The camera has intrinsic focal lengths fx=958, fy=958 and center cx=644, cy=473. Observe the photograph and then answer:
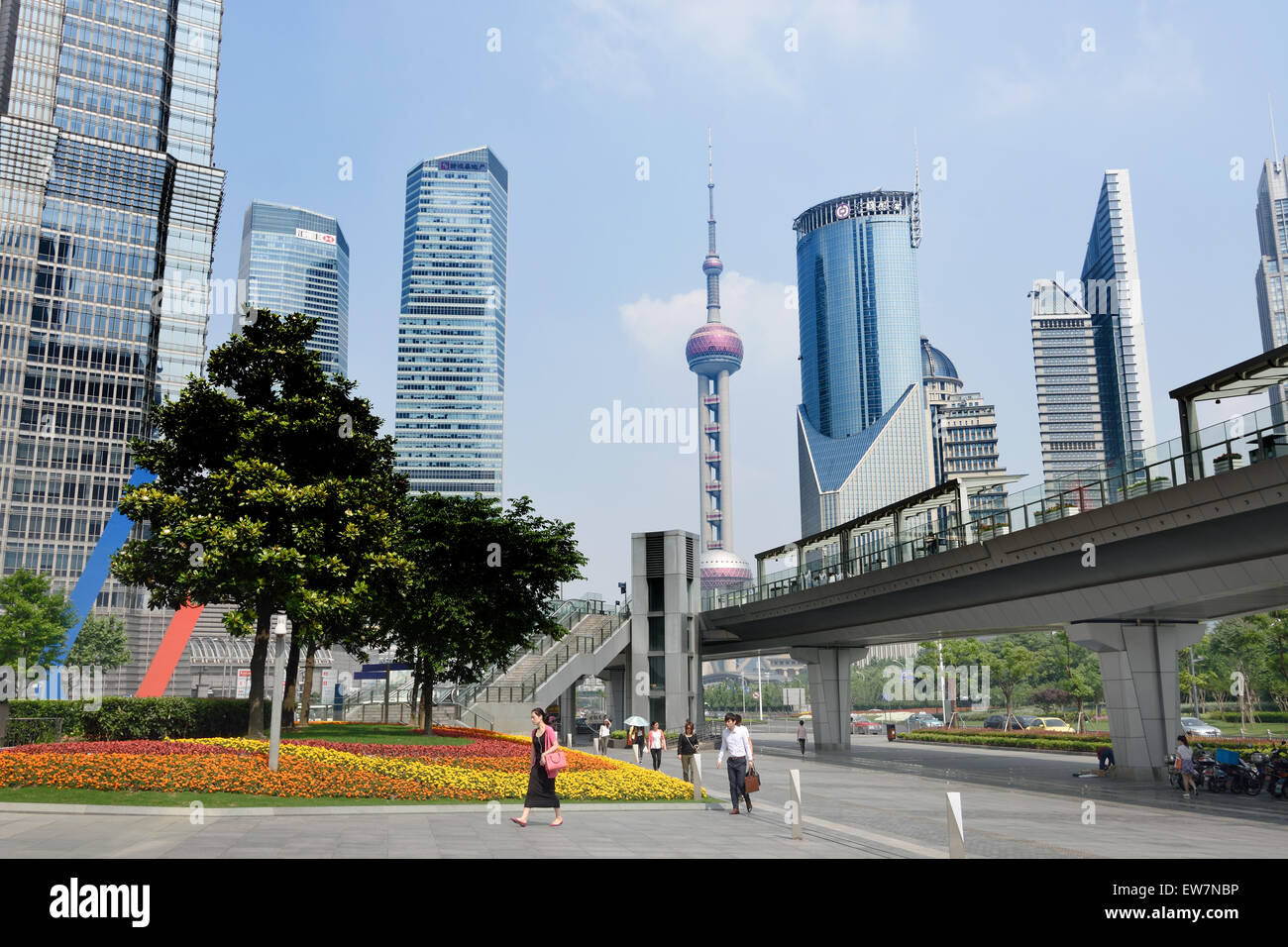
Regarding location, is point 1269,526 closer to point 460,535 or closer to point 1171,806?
point 1171,806

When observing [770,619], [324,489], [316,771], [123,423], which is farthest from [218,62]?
[316,771]

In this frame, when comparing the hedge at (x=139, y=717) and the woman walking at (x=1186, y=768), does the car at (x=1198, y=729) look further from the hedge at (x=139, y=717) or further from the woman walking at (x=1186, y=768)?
the hedge at (x=139, y=717)

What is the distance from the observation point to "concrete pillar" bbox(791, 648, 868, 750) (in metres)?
55.4

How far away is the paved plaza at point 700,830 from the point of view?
13.4m

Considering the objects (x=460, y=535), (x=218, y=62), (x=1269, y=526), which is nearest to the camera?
(x=1269, y=526)

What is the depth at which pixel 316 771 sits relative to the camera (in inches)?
768

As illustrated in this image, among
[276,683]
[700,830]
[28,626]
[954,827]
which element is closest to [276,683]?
[276,683]

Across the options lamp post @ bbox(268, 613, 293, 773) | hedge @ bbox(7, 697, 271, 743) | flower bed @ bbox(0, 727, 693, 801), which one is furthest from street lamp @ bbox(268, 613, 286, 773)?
hedge @ bbox(7, 697, 271, 743)

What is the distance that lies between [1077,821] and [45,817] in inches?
778

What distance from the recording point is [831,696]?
182 feet

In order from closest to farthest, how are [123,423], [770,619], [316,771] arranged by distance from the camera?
1. [316,771]
2. [770,619]
3. [123,423]

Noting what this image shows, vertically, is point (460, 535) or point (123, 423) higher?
point (123, 423)

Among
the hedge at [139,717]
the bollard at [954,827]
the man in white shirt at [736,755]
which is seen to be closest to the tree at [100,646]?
the hedge at [139,717]

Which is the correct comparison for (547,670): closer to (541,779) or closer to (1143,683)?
(1143,683)
